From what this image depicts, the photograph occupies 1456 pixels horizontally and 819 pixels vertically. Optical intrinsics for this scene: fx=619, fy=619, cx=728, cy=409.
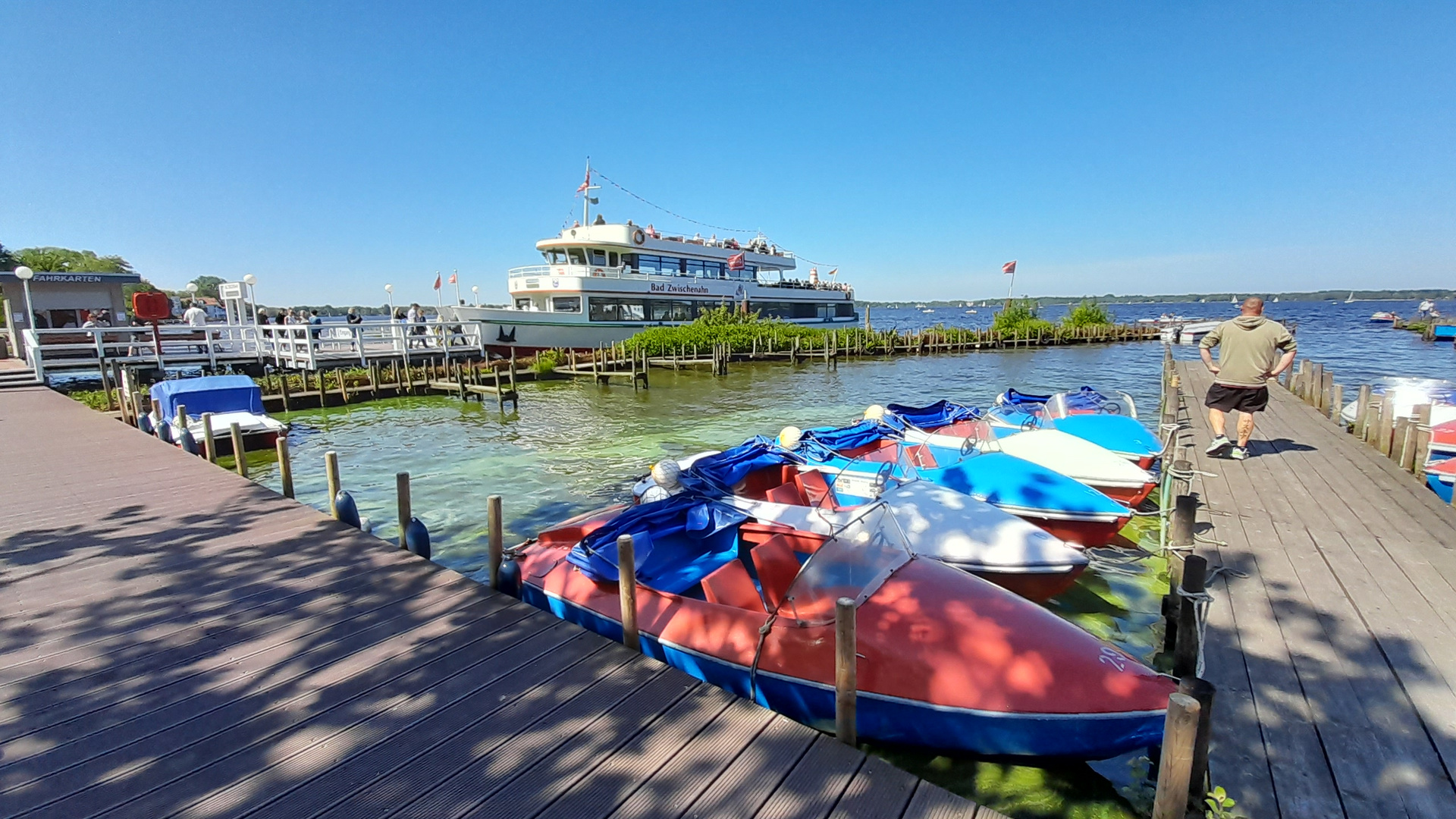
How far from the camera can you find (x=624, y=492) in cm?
998

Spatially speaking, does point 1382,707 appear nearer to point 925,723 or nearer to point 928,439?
point 925,723

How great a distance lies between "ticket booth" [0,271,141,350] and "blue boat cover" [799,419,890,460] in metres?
25.1

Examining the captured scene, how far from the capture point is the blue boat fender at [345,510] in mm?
6039

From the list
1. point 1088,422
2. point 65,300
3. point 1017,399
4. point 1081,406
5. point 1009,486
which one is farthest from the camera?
point 65,300

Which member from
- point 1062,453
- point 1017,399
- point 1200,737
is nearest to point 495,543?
point 1200,737

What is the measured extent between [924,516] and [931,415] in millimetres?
4517

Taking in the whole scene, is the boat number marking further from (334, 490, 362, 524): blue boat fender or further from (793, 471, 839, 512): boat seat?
(334, 490, 362, 524): blue boat fender

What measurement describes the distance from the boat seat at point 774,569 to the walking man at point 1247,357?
5.48 meters

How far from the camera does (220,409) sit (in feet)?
39.0

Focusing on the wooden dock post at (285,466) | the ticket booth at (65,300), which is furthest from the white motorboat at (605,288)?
the wooden dock post at (285,466)

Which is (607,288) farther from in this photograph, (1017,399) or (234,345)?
(1017,399)

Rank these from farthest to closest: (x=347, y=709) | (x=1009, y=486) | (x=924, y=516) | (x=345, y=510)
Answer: (x=1009, y=486)
(x=345, y=510)
(x=924, y=516)
(x=347, y=709)

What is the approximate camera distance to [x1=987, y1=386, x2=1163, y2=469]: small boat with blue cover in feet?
29.1

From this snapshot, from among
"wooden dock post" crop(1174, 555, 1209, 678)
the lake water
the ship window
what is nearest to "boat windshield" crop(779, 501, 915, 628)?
the lake water
